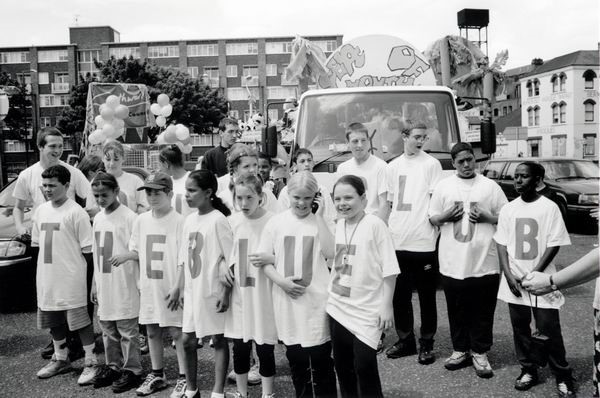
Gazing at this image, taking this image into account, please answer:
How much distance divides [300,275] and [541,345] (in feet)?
6.23

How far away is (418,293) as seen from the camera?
478 cm

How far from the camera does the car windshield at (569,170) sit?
13.0 meters

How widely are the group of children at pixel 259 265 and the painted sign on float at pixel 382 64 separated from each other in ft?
7.94

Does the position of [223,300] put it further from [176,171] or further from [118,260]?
[176,171]

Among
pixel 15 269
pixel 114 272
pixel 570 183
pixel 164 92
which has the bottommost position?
pixel 15 269

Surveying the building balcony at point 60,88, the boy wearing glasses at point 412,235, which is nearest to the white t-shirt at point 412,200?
the boy wearing glasses at point 412,235

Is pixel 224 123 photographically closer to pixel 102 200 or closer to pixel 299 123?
pixel 299 123

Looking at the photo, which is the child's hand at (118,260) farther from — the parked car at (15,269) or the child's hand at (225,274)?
the parked car at (15,269)

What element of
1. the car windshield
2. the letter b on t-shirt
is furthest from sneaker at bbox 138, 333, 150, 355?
the car windshield

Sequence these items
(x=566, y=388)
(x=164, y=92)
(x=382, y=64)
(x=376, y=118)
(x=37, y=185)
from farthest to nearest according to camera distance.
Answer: (x=164, y=92)
(x=382, y=64)
(x=376, y=118)
(x=37, y=185)
(x=566, y=388)

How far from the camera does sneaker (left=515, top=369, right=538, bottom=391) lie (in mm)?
4000

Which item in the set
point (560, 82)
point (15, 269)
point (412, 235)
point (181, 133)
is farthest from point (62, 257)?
point (560, 82)

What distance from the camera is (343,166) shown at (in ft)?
16.8

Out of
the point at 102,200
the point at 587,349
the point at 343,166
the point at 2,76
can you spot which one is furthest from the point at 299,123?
the point at 2,76
